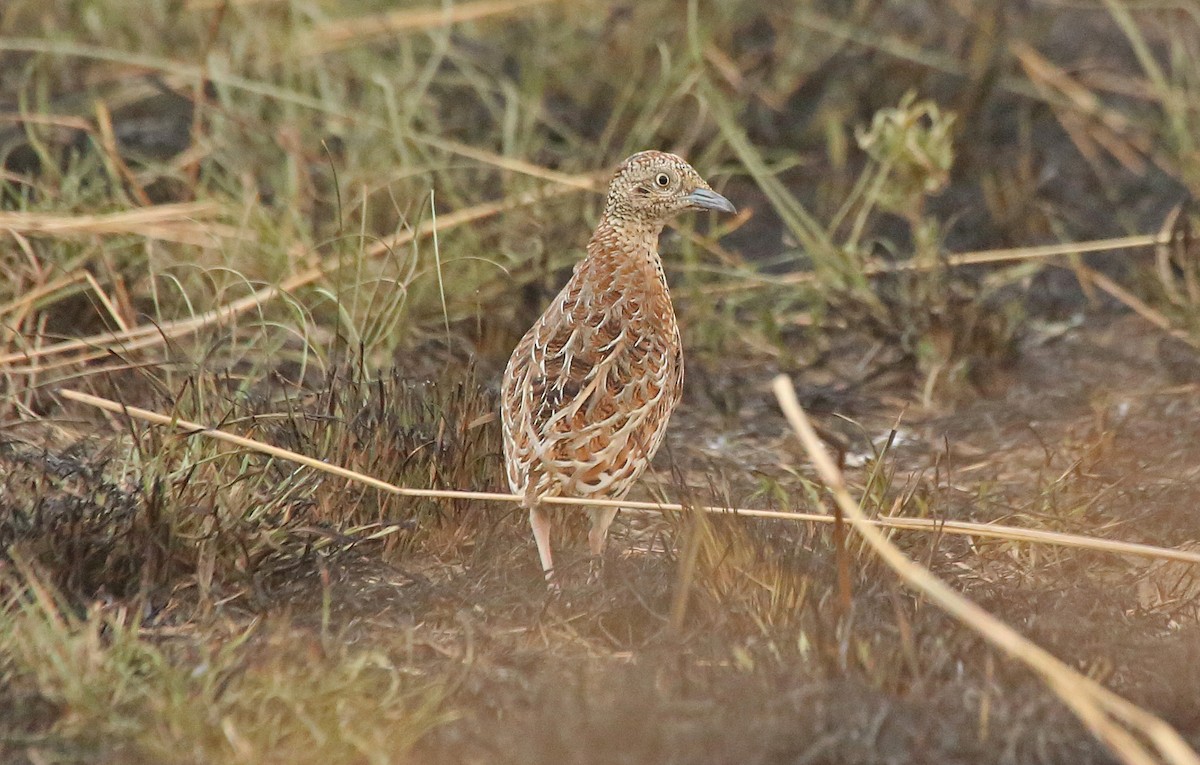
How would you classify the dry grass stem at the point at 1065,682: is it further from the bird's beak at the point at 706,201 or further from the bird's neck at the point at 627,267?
the bird's beak at the point at 706,201

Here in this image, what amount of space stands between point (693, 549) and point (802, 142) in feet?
13.3

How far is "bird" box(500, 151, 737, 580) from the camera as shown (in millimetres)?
4090

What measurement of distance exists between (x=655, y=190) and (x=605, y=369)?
68 cm

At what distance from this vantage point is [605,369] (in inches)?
167

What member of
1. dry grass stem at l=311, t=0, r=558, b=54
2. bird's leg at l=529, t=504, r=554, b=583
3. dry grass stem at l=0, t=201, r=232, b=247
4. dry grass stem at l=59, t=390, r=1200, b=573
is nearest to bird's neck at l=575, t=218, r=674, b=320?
dry grass stem at l=59, t=390, r=1200, b=573

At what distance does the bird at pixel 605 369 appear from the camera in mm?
4090

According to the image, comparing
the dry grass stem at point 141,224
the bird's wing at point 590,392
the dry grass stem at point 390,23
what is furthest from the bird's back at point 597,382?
the dry grass stem at point 390,23

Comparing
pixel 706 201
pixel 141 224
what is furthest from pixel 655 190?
pixel 141 224

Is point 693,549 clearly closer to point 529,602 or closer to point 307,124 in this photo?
point 529,602

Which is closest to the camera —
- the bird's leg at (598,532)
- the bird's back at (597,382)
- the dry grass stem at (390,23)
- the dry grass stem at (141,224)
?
the bird's back at (597,382)

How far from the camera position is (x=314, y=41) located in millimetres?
7090

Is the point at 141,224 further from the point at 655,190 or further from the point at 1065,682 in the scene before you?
the point at 1065,682

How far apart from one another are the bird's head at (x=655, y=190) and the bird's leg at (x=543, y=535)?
100cm

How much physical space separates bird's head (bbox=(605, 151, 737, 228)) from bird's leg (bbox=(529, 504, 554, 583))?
1005 mm
